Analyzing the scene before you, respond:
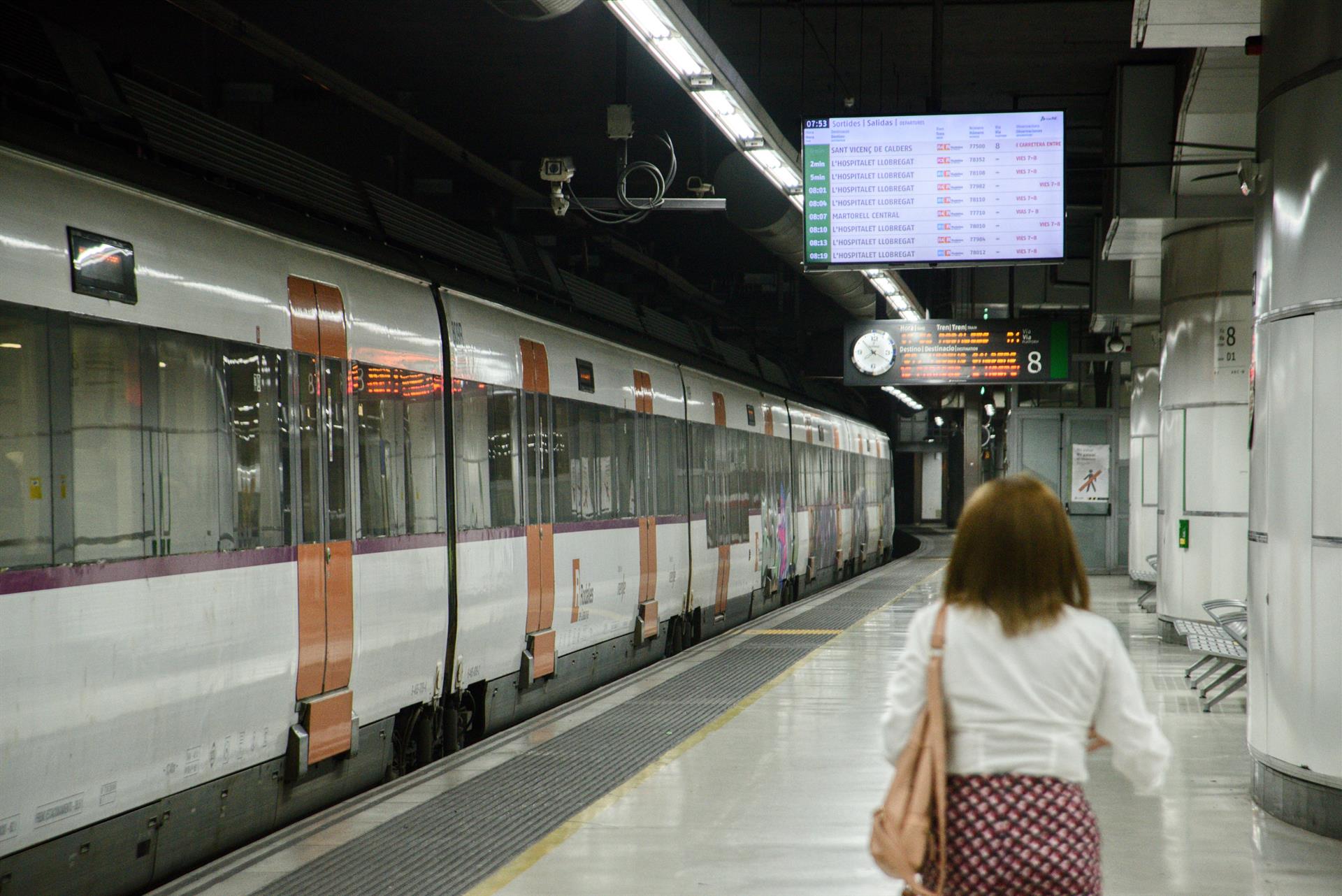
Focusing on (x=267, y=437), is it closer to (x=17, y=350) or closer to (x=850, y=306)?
(x=17, y=350)

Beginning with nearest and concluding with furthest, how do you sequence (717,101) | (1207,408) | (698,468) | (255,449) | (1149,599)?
1. (255,449)
2. (717,101)
3. (1207,408)
4. (698,468)
5. (1149,599)

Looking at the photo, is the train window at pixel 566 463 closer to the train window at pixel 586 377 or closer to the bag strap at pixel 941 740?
the train window at pixel 586 377

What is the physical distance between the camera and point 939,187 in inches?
424

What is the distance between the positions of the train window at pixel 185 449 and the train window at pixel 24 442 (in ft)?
2.04

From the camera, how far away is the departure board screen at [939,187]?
10680 mm

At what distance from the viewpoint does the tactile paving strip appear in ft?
18.3

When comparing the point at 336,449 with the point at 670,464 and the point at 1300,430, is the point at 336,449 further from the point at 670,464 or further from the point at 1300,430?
the point at 670,464

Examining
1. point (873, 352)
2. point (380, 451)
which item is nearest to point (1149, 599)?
point (873, 352)

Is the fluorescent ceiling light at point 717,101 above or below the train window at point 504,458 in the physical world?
above

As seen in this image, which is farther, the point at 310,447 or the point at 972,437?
the point at 972,437

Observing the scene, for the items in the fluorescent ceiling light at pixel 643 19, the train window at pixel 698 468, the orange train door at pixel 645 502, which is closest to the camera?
the fluorescent ceiling light at pixel 643 19

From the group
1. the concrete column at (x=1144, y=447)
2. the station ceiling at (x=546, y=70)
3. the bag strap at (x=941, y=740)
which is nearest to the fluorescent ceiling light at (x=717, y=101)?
the station ceiling at (x=546, y=70)

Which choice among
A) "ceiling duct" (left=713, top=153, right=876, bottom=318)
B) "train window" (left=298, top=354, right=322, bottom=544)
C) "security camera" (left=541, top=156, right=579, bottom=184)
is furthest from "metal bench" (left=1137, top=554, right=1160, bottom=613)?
"train window" (left=298, top=354, right=322, bottom=544)

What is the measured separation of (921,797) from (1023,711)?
0.89 feet
